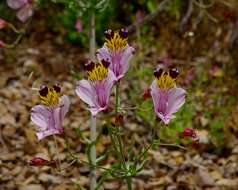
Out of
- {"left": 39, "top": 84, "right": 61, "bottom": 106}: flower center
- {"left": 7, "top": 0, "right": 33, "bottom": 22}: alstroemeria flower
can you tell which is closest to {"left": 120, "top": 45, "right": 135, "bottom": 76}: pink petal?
{"left": 39, "top": 84, "right": 61, "bottom": 106}: flower center

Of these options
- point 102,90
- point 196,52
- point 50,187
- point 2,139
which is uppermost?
point 196,52

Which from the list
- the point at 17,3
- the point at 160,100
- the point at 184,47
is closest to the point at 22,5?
the point at 17,3

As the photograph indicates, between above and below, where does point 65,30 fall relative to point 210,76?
above

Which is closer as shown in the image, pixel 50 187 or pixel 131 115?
pixel 50 187

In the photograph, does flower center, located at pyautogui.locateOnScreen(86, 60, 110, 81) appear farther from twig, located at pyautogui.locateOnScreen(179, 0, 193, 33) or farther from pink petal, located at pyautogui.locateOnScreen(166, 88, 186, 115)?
twig, located at pyautogui.locateOnScreen(179, 0, 193, 33)

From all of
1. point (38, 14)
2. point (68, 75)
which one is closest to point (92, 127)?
point (68, 75)

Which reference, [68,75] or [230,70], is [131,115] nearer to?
[68,75]
